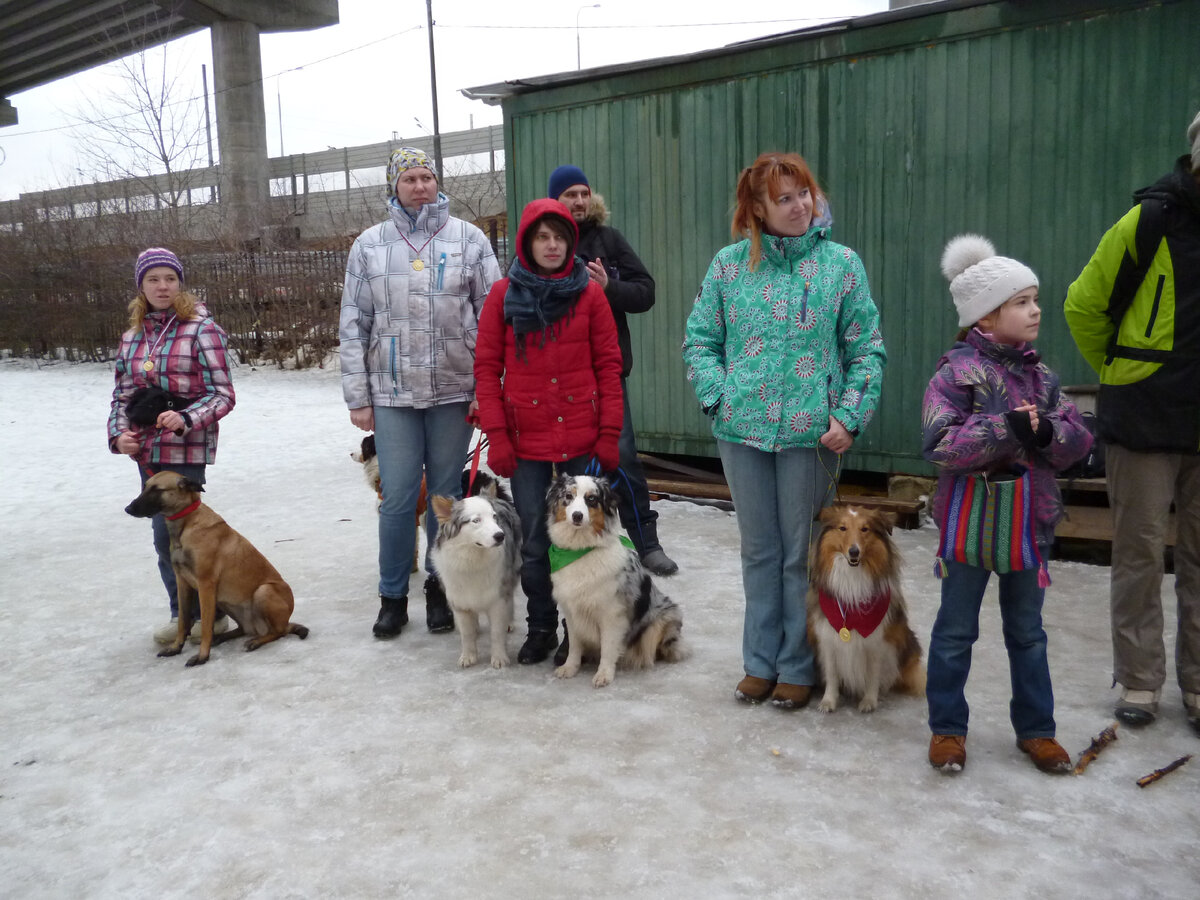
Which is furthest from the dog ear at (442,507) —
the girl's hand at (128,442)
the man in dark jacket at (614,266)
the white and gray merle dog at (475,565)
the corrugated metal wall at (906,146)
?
the corrugated metal wall at (906,146)

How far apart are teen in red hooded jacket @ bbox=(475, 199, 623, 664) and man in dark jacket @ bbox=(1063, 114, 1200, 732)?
5.76 ft

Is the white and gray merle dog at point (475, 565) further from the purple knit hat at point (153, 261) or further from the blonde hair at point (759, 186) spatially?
the purple knit hat at point (153, 261)

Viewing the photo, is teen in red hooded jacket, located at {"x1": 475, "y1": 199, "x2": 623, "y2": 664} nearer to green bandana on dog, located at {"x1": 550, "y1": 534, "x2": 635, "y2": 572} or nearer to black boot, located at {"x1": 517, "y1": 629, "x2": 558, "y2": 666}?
green bandana on dog, located at {"x1": 550, "y1": 534, "x2": 635, "y2": 572}

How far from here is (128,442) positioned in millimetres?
4031

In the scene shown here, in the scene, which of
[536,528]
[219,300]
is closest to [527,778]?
[536,528]

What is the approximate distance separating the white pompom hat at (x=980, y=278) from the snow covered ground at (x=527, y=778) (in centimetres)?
144

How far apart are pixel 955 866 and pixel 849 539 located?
1.10 m

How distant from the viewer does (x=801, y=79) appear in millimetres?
5926

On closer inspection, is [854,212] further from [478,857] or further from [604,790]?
[478,857]

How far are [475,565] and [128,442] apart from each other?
5.40 ft

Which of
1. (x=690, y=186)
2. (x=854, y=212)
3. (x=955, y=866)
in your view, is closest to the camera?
(x=955, y=866)

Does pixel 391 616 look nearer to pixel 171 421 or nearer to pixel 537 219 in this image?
pixel 171 421

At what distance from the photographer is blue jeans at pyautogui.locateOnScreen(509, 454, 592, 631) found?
3.82 m

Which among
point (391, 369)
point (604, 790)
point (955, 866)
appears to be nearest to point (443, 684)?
point (604, 790)
